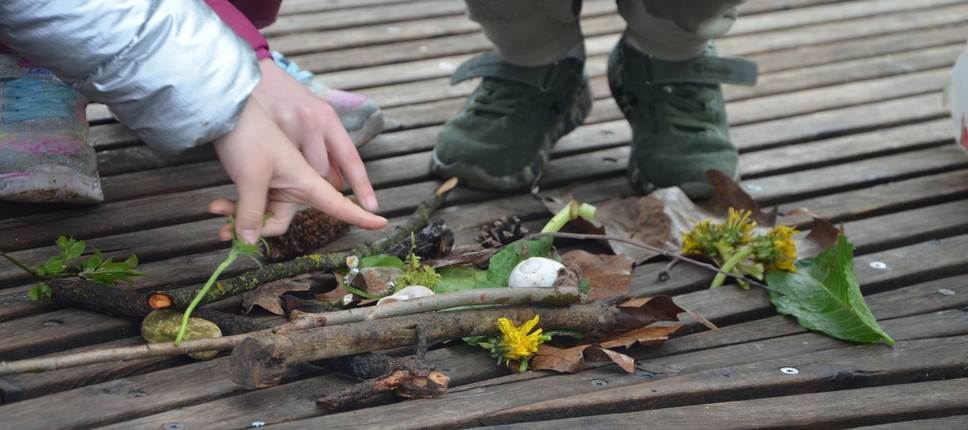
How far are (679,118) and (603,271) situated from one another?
52 cm

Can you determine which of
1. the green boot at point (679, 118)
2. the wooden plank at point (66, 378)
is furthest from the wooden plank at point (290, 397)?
the green boot at point (679, 118)

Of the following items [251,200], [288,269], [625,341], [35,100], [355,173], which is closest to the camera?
[251,200]

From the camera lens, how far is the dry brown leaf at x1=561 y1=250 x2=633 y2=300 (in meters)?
1.44

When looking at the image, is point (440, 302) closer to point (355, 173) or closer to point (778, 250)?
point (355, 173)

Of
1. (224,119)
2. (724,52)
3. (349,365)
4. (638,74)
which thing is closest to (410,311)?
(349,365)

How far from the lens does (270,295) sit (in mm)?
1339

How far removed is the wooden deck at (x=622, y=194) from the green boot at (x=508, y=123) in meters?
0.05

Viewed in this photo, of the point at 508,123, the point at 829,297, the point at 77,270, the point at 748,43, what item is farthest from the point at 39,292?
the point at 748,43

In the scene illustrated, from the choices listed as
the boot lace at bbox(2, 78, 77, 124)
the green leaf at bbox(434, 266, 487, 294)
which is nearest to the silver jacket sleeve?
the green leaf at bbox(434, 266, 487, 294)

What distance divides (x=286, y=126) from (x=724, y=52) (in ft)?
5.86

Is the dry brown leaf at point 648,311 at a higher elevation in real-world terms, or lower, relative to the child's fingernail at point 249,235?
lower

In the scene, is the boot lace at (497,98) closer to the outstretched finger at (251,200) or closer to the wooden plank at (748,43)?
the wooden plank at (748,43)

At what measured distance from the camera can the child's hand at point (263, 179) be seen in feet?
3.45

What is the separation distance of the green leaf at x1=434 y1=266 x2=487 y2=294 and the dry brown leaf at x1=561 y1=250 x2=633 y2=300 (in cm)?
16
